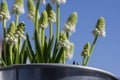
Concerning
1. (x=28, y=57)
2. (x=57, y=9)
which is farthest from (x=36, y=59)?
(x=57, y=9)

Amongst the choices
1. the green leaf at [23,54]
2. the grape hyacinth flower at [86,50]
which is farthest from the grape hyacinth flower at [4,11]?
the grape hyacinth flower at [86,50]

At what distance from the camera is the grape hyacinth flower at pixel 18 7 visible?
97 cm

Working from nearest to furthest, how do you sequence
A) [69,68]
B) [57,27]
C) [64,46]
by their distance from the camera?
[69,68]
[64,46]
[57,27]

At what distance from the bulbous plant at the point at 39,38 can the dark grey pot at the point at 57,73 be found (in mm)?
145

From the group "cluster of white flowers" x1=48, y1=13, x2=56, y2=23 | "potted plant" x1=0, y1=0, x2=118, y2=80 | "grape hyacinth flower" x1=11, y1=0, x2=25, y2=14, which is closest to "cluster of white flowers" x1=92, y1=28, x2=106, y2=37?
"potted plant" x1=0, y1=0, x2=118, y2=80

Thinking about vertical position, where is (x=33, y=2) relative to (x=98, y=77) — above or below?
above

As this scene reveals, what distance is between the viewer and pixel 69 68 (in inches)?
28.5

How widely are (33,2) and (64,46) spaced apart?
230 mm

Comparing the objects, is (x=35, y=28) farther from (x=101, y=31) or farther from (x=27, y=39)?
(x=101, y=31)

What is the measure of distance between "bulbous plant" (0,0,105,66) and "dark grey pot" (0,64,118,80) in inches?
5.7

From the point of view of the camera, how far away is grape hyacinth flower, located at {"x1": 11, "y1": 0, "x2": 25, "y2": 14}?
0.97 metres

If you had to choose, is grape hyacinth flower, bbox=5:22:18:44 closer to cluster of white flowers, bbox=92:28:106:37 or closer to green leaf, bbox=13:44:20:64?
green leaf, bbox=13:44:20:64

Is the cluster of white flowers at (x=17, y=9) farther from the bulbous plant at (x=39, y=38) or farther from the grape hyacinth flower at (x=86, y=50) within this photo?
the grape hyacinth flower at (x=86, y=50)

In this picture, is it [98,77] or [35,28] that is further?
[35,28]
